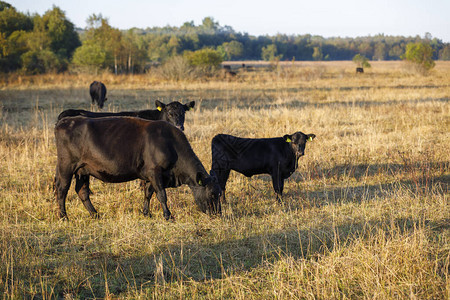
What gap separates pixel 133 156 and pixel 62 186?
49.7 inches

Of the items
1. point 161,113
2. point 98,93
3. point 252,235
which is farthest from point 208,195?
point 98,93

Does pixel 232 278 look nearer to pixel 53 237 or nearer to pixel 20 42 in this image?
pixel 53 237

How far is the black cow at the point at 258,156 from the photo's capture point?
23.9ft

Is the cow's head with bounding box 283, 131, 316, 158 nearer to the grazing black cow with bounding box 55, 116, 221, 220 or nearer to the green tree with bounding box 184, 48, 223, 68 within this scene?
the grazing black cow with bounding box 55, 116, 221, 220

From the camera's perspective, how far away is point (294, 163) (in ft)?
24.6

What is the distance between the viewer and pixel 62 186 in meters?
6.43

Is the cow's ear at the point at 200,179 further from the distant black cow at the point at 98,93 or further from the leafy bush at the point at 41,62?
the leafy bush at the point at 41,62

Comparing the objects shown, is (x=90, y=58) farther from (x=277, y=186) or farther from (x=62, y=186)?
(x=277, y=186)

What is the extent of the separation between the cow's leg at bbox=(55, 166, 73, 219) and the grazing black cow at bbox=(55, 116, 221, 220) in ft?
0.05

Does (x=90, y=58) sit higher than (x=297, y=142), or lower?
higher

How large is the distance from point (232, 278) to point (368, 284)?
1428 mm

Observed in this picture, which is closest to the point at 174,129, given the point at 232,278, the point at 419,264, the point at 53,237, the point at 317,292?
the point at 53,237

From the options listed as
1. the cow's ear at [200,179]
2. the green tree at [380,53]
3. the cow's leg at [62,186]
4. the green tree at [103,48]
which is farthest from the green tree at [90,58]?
the green tree at [380,53]

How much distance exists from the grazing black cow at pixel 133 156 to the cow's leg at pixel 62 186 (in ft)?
0.05
